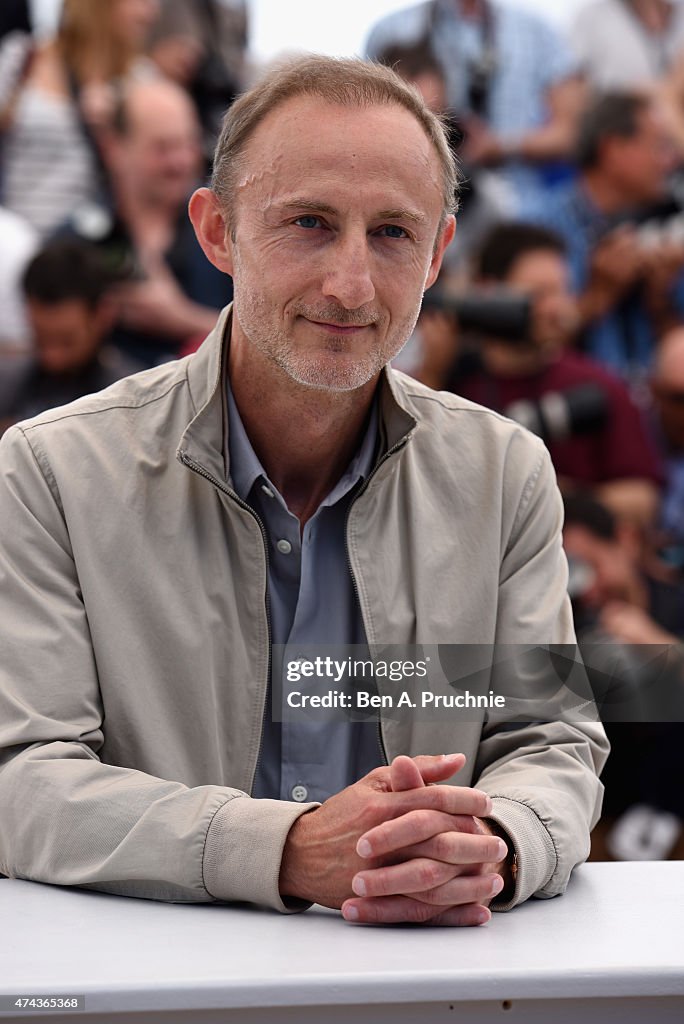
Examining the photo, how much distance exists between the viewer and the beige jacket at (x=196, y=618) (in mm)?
1117

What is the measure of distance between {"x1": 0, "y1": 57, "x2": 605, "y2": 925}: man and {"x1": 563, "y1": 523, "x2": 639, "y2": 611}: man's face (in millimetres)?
1595

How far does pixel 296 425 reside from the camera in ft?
4.73

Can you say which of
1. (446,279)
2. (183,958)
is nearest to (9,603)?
(183,958)

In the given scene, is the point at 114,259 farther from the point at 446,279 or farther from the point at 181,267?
the point at 446,279

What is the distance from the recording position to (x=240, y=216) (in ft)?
4.58

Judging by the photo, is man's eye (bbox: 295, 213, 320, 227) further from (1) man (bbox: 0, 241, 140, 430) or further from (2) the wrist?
(1) man (bbox: 0, 241, 140, 430)

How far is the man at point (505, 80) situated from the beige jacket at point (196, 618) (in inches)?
86.4

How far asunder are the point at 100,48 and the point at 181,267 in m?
0.58

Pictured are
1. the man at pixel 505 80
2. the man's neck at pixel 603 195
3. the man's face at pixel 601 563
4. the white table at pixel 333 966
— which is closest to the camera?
the white table at pixel 333 966

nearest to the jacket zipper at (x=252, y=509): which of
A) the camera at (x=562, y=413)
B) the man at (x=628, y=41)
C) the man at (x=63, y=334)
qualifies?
the man at (x=63, y=334)

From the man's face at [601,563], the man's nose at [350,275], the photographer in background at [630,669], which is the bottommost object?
the photographer in background at [630,669]

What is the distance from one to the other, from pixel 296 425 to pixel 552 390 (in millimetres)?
1884

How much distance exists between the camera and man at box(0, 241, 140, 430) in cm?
296

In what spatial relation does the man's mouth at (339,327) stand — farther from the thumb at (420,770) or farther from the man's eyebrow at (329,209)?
the thumb at (420,770)
